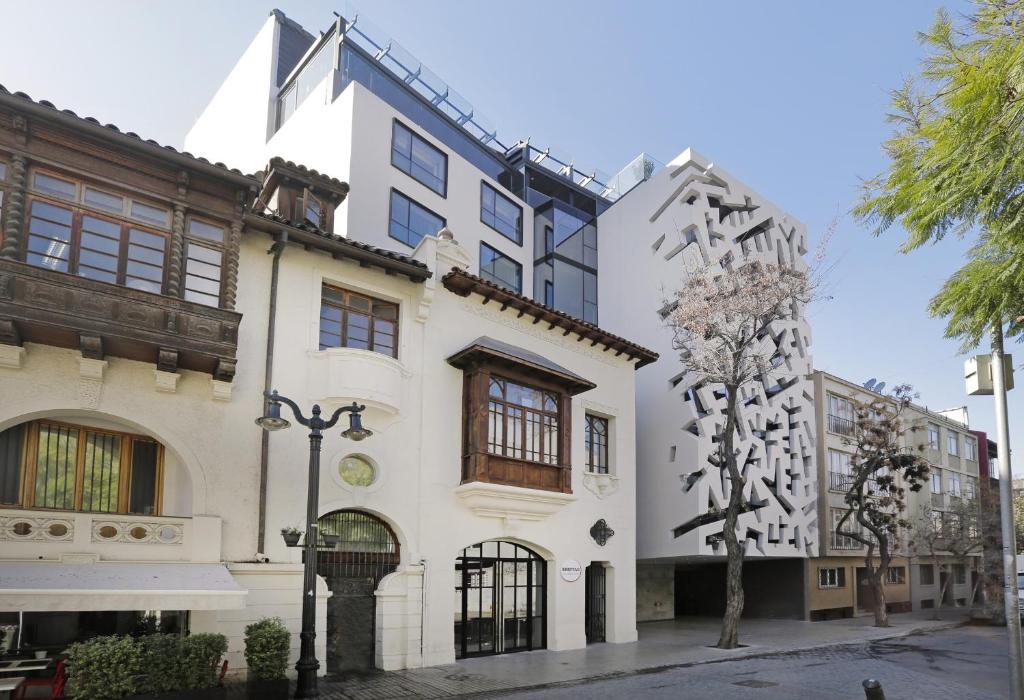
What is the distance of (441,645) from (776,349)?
19569 millimetres

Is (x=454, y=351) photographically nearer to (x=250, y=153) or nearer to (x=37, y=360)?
(x=37, y=360)

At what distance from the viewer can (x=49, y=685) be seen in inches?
433

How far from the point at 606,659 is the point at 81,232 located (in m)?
14.2

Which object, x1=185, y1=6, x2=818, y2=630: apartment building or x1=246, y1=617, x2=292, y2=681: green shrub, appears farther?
x1=185, y1=6, x2=818, y2=630: apartment building

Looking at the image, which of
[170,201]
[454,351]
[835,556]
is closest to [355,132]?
[454,351]

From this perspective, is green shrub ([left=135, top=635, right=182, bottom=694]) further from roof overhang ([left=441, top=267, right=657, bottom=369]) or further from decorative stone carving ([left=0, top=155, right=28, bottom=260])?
roof overhang ([left=441, top=267, right=657, bottom=369])

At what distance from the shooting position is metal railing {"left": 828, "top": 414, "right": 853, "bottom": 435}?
34888 mm

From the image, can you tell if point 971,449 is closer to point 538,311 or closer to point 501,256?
point 501,256

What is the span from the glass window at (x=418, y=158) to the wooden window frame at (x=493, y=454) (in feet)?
34.5

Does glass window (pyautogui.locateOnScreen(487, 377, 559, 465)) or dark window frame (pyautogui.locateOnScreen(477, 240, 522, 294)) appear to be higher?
dark window frame (pyautogui.locateOnScreen(477, 240, 522, 294))

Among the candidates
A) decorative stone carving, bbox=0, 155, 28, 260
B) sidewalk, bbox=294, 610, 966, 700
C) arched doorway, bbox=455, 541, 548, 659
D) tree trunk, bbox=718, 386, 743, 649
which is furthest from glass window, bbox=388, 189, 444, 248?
sidewalk, bbox=294, 610, 966, 700

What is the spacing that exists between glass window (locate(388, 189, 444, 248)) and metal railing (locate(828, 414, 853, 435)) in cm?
2017

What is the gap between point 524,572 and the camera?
19.5 meters

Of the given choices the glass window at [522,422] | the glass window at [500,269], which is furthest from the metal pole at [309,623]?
the glass window at [500,269]
